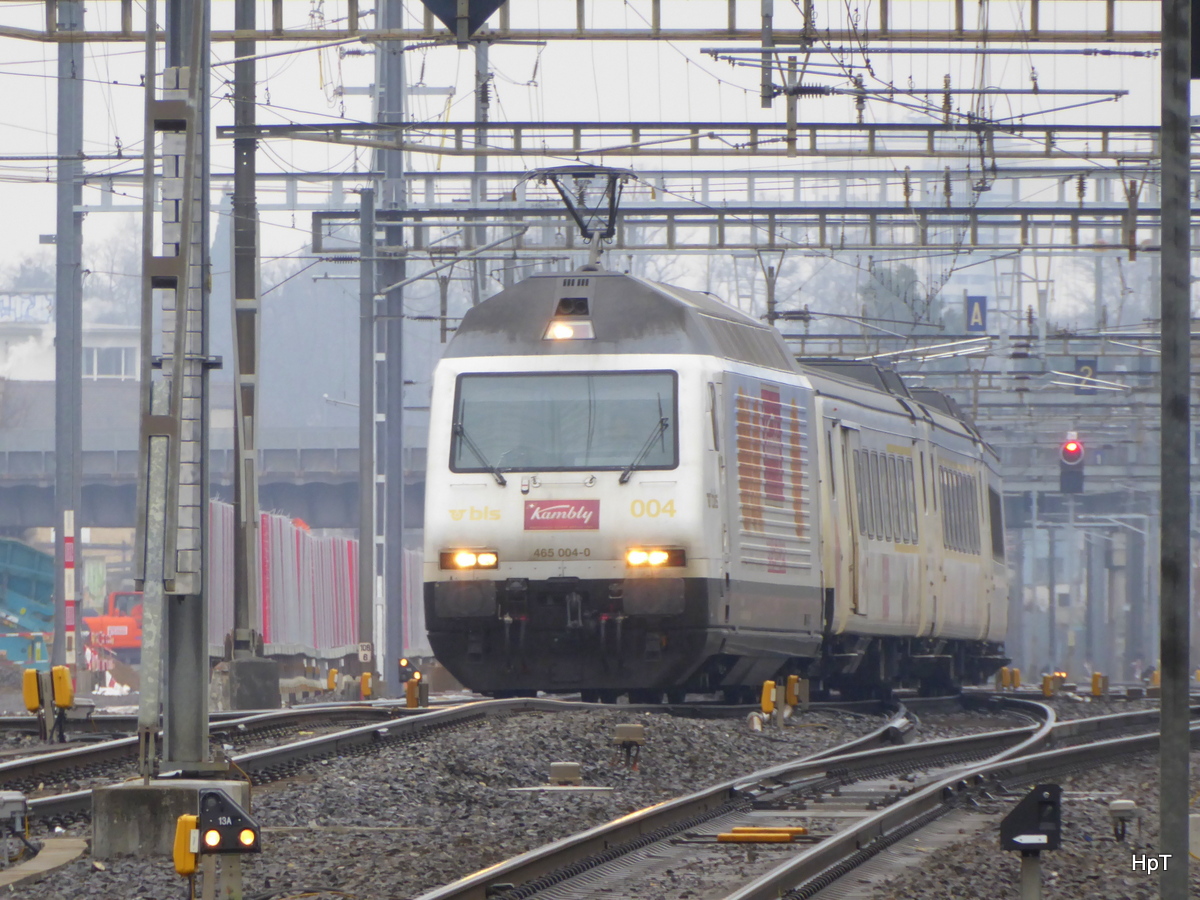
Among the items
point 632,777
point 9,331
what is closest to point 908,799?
point 632,777

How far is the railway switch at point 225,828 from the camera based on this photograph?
681 cm

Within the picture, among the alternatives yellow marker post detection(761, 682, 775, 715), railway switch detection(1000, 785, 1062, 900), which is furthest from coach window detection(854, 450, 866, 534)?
railway switch detection(1000, 785, 1062, 900)

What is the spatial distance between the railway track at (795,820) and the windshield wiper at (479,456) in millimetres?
3582

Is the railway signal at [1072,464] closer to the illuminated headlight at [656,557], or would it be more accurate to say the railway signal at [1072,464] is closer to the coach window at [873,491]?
the coach window at [873,491]

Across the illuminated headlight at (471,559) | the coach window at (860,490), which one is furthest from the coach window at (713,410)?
the coach window at (860,490)

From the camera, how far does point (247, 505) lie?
2253 centimetres

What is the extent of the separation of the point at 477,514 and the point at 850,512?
453 centimetres

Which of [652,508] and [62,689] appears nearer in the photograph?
[62,689]

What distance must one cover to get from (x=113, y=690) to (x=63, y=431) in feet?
31.1

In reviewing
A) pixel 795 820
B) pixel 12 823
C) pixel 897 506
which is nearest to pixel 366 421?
pixel 897 506

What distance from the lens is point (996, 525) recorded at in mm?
27203

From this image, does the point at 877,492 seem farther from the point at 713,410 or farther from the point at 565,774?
the point at 565,774

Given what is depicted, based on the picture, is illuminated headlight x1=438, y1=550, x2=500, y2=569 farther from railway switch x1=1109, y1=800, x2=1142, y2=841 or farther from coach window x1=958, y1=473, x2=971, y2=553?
coach window x1=958, y1=473, x2=971, y2=553

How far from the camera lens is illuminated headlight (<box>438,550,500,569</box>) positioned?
54.0ft
